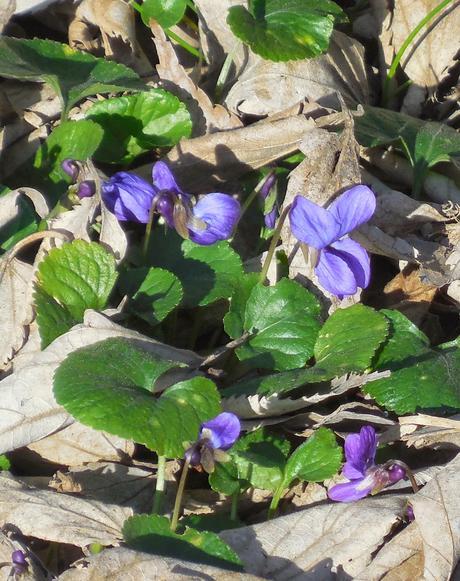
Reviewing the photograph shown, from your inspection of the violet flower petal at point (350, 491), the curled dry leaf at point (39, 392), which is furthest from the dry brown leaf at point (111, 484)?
the violet flower petal at point (350, 491)

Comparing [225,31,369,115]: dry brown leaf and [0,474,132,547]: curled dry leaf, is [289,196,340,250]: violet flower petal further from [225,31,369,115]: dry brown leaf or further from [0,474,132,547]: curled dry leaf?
[225,31,369,115]: dry brown leaf

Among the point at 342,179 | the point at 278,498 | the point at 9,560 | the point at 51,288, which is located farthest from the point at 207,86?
the point at 9,560

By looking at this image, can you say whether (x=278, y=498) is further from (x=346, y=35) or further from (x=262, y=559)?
(x=346, y=35)

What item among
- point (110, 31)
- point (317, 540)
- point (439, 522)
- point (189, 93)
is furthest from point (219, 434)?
point (110, 31)

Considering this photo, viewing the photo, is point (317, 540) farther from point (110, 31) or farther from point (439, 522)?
point (110, 31)

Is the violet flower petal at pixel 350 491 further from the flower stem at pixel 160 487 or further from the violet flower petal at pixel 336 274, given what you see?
the violet flower petal at pixel 336 274
